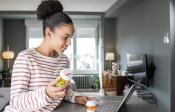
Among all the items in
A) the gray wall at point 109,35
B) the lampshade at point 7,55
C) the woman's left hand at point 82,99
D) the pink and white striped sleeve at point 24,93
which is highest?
the gray wall at point 109,35

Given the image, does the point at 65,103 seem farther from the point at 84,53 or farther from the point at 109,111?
the point at 84,53

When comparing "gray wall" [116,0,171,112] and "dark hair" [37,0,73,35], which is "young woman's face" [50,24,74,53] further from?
"gray wall" [116,0,171,112]

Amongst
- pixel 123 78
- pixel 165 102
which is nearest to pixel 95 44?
pixel 123 78

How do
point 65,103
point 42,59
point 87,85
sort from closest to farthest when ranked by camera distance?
1. point 42,59
2. point 65,103
3. point 87,85

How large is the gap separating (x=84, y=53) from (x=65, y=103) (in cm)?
686

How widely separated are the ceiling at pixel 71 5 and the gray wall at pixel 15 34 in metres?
1.23

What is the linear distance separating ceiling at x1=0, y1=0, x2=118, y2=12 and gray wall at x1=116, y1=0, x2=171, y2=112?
0.72 m

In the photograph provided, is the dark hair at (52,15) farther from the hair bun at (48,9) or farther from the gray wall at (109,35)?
the gray wall at (109,35)

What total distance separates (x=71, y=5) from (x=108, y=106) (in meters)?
5.10

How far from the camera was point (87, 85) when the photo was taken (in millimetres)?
7957

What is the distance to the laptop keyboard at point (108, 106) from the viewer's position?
1.21 meters

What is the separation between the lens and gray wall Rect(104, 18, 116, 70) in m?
7.43

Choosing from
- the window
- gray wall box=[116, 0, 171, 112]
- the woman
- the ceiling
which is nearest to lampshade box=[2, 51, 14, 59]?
the window

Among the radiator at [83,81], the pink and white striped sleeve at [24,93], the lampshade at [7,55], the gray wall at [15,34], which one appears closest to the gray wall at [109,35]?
the radiator at [83,81]
